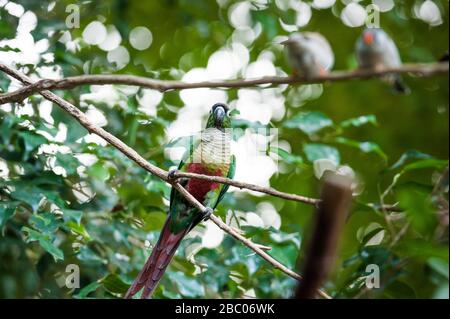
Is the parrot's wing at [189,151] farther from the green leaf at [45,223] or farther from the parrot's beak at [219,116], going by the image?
the green leaf at [45,223]

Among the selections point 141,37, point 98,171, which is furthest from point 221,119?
point 141,37

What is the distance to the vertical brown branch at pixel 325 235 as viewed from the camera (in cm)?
81

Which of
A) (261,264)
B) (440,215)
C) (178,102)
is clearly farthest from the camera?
(178,102)

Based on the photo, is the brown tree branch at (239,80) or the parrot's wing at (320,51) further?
the parrot's wing at (320,51)

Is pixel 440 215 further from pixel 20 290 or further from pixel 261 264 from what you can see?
pixel 20 290

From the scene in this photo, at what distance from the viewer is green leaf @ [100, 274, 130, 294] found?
2786mm

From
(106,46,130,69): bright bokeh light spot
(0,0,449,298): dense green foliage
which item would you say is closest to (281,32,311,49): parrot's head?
(0,0,449,298): dense green foliage

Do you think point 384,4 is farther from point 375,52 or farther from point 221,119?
point 375,52

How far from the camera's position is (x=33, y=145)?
2.72 meters

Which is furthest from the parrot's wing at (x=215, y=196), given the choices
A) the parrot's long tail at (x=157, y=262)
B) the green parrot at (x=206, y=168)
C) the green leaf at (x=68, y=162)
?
the green leaf at (x=68, y=162)

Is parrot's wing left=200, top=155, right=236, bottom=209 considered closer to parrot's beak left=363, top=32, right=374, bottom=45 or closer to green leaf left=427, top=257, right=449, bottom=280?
green leaf left=427, top=257, right=449, bottom=280

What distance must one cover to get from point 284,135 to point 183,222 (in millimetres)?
1521

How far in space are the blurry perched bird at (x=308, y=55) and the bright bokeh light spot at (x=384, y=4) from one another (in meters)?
3.37
